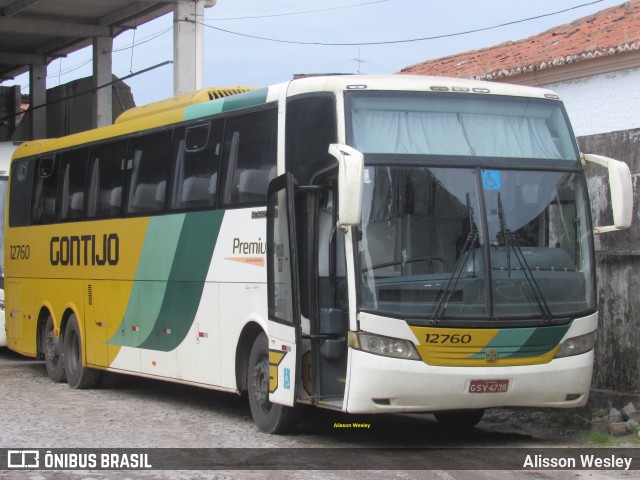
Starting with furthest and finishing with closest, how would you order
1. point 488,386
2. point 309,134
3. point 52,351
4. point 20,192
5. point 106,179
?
point 20,192, point 52,351, point 106,179, point 309,134, point 488,386

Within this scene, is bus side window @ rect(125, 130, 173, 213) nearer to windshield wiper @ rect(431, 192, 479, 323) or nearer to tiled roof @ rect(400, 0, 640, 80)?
windshield wiper @ rect(431, 192, 479, 323)

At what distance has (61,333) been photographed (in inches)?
607

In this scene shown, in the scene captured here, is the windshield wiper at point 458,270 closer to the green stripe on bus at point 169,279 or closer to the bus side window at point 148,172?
the green stripe on bus at point 169,279

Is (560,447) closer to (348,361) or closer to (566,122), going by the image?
(348,361)

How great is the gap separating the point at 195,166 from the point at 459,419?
396 centimetres

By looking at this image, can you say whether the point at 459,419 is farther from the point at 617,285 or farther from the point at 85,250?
the point at 85,250

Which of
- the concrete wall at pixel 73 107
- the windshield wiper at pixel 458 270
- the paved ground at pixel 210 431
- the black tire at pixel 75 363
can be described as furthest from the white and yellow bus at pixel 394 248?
the concrete wall at pixel 73 107

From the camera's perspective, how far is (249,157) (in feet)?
35.8

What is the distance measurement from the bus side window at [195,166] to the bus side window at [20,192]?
4.91m

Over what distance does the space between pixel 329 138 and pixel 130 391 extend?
6463 mm

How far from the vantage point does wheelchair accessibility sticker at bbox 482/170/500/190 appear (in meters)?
9.38

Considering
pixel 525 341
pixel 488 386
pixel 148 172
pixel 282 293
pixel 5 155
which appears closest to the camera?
pixel 488 386

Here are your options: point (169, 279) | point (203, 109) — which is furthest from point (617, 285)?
point (169, 279)

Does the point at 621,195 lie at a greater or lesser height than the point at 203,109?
lesser
